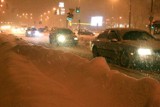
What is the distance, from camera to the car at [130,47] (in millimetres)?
11555

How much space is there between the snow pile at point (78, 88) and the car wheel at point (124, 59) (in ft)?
14.6

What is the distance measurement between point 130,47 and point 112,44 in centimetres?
145

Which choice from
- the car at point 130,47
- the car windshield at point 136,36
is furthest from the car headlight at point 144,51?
the car windshield at point 136,36

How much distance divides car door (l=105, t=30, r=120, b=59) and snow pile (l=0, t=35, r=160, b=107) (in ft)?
16.5

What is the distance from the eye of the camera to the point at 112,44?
43.9 ft

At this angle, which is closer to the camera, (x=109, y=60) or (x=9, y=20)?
(x=109, y=60)

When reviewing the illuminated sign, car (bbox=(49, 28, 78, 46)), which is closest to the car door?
car (bbox=(49, 28, 78, 46))

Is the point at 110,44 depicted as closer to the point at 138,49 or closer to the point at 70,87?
the point at 138,49

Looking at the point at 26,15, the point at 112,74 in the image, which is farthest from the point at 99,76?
the point at 26,15

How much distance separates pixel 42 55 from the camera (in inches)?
382

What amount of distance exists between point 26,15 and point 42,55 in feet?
523

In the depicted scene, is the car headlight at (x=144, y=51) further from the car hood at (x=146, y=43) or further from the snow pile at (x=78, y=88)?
the snow pile at (x=78, y=88)

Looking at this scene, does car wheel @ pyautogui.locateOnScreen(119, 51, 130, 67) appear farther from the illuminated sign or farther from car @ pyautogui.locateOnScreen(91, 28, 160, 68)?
the illuminated sign

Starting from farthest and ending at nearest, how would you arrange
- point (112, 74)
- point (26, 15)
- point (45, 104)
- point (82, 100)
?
point (26, 15) < point (112, 74) < point (82, 100) < point (45, 104)
